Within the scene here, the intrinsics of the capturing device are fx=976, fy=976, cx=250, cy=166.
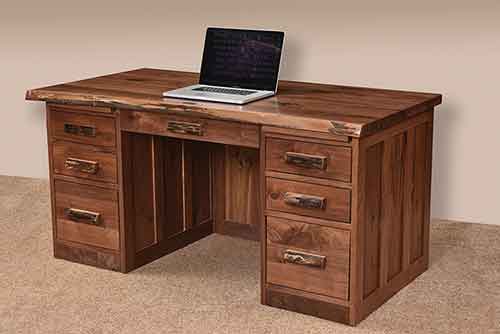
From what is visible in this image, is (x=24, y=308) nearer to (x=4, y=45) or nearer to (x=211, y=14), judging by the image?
(x=211, y=14)

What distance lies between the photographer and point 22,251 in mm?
3404

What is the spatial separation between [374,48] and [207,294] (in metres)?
1.18

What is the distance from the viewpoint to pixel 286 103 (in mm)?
2924

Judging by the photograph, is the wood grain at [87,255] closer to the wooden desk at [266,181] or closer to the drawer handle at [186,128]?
the wooden desk at [266,181]

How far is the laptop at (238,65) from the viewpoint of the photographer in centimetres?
307

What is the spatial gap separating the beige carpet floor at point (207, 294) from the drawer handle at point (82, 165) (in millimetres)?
331

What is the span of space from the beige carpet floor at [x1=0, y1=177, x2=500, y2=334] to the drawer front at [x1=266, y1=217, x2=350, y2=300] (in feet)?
0.33

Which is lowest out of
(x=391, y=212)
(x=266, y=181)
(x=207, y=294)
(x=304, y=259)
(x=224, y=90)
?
(x=207, y=294)

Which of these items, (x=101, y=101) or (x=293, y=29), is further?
(x=293, y=29)

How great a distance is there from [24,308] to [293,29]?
1491 mm

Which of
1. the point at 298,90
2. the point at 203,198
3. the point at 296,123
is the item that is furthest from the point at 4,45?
the point at 296,123

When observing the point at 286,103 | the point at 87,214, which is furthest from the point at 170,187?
the point at 286,103

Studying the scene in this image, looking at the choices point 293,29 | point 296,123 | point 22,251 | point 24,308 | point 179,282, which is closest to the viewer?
point 296,123

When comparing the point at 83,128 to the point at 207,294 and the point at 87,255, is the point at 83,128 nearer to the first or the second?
the point at 87,255
